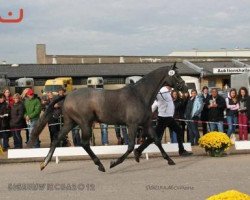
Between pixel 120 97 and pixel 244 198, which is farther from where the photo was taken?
pixel 120 97

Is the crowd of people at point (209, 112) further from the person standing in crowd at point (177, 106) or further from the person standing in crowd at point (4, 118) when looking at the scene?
the person standing in crowd at point (4, 118)

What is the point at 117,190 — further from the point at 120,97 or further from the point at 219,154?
the point at 219,154

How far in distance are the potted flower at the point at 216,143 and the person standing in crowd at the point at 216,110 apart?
2.88 meters

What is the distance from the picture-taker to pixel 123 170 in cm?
1074

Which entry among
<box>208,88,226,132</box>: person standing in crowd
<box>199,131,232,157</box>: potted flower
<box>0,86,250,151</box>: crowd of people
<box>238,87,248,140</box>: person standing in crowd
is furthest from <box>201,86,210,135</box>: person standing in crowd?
<box>199,131,232,157</box>: potted flower

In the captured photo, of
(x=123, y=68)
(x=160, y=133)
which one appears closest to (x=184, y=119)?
(x=160, y=133)

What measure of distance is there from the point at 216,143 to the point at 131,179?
3.47 metres

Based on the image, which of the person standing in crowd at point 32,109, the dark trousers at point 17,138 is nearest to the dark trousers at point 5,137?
the dark trousers at point 17,138

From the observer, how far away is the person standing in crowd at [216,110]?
604 inches

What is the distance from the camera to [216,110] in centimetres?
1534

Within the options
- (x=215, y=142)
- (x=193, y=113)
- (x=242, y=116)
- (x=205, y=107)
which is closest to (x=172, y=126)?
(x=215, y=142)

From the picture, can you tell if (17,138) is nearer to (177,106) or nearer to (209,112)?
(177,106)

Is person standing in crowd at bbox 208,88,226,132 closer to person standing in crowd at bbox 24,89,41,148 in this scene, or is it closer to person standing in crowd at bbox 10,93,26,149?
person standing in crowd at bbox 24,89,41,148

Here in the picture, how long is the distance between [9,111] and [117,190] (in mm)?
7699
